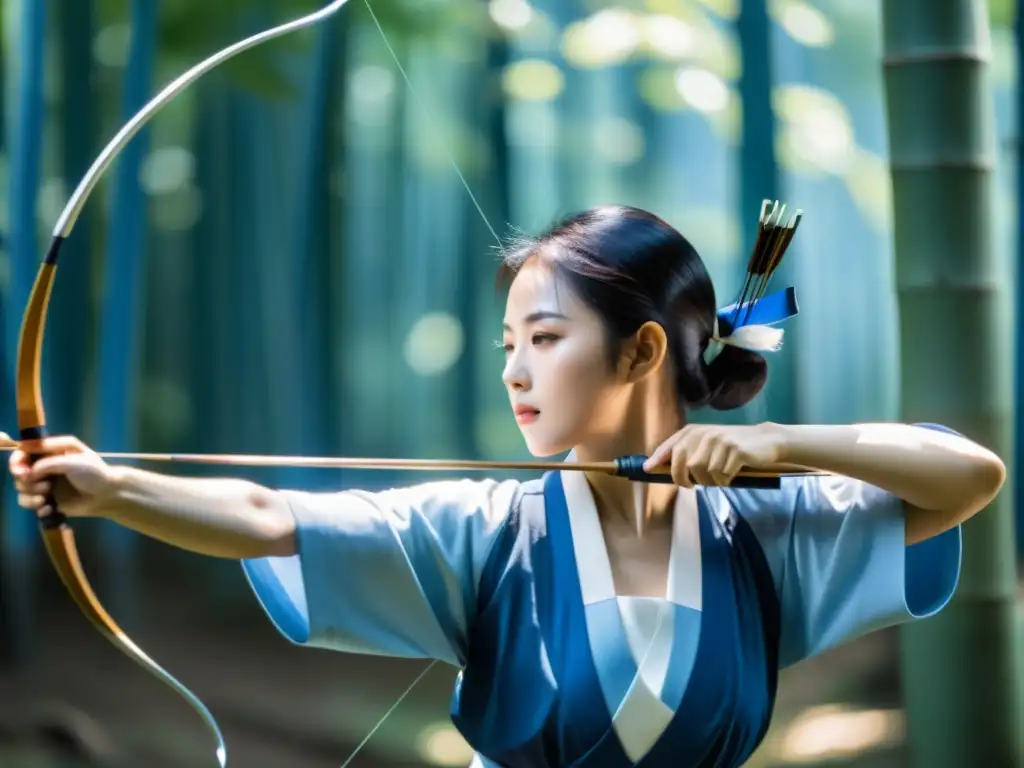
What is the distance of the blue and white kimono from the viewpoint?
38.7 inches

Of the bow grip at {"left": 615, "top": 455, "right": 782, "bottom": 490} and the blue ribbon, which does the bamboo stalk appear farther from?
the bow grip at {"left": 615, "top": 455, "right": 782, "bottom": 490}

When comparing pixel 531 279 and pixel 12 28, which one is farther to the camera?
pixel 12 28

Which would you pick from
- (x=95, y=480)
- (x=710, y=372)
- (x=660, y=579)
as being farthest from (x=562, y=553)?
(x=95, y=480)

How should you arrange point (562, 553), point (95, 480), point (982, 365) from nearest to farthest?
point (95, 480), point (562, 553), point (982, 365)

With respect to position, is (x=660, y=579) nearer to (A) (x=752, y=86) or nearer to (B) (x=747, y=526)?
(B) (x=747, y=526)

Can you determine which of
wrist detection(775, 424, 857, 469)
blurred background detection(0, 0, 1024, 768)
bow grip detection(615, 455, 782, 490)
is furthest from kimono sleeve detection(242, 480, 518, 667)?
blurred background detection(0, 0, 1024, 768)

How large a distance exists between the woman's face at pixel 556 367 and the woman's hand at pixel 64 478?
0.33 metres

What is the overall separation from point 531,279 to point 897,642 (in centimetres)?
70

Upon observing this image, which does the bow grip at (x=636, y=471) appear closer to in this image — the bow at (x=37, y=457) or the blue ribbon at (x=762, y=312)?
the bow at (x=37, y=457)

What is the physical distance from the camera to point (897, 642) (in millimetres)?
1433

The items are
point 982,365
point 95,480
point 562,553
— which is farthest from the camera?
point 982,365

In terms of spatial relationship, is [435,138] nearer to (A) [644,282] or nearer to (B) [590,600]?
(A) [644,282]

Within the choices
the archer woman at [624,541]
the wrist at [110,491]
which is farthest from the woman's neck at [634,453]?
the wrist at [110,491]

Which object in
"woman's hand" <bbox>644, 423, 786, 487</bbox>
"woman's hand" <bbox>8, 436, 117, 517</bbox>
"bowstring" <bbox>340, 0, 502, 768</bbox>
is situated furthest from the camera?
"bowstring" <bbox>340, 0, 502, 768</bbox>
